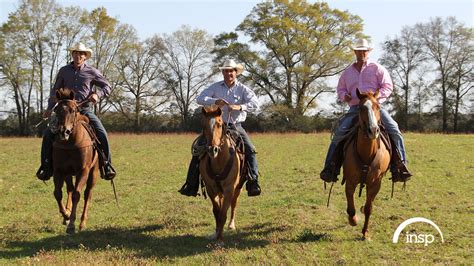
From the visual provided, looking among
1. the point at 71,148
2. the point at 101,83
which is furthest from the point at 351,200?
the point at 101,83

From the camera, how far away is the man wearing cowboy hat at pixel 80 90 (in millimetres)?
9008

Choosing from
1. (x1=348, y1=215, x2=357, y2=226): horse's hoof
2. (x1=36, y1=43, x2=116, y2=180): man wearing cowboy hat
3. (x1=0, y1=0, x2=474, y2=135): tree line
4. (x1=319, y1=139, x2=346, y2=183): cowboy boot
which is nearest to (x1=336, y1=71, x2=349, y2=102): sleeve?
(x1=319, y1=139, x2=346, y2=183): cowboy boot

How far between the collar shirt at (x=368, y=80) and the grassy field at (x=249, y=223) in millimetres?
2671

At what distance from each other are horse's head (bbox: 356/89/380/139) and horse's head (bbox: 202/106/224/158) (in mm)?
2322

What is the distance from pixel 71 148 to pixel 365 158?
5324 mm

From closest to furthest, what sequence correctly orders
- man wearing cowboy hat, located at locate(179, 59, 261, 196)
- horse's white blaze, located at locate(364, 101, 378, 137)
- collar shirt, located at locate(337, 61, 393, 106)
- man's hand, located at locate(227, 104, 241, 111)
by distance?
Answer: 1. horse's white blaze, located at locate(364, 101, 378, 137)
2. man's hand, located at locate(227, 104, 241, 111)
3. collar shirt, located at locate(337, 61, 393, 106)
4. man wearing cowboy hat, located at locate(179, 59, 261, 196)

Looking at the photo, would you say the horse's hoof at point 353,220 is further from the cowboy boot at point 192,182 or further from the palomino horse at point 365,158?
the cowboy boot at point 192,182

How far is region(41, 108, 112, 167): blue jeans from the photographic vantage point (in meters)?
8.98

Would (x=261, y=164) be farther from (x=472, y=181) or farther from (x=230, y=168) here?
(x=230, y=168)

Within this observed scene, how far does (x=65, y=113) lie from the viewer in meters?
7.75

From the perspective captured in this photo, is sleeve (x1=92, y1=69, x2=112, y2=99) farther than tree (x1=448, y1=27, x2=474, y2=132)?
No

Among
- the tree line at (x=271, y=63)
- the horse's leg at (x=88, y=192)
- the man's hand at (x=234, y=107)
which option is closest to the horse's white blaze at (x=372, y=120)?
the man's hand at (x=234, y=107)

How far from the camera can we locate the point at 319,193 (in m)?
12.8

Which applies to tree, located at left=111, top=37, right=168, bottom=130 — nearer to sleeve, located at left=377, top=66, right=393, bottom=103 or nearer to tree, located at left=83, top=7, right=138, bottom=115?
tree, located at left=83, top=7, right=138, bottom=115
